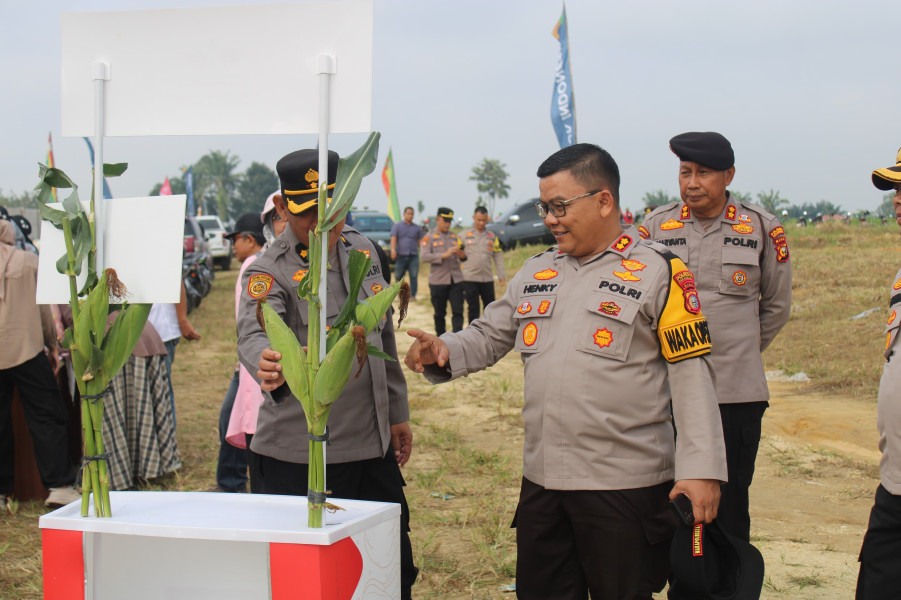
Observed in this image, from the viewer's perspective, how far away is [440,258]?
10.9m

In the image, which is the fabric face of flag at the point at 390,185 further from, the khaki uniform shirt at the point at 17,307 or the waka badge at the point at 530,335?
the waka badge at the point at 530,335

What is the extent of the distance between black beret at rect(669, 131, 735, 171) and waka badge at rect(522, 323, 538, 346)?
1.36m

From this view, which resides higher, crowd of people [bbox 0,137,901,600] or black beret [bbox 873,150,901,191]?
black beret [bbox 873,150,901,191]

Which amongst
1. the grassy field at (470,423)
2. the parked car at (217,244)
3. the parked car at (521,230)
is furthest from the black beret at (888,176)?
the parked car at (217,244)

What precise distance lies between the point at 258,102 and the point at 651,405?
4.50ft

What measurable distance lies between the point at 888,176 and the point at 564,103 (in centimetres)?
1217

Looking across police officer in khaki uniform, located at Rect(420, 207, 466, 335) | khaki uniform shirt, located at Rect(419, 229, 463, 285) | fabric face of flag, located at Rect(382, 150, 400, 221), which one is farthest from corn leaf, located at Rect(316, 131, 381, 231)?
fabric face of flag, located at Rect(382, 150, 400, 221)

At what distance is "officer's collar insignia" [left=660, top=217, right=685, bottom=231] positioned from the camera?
12.1ft

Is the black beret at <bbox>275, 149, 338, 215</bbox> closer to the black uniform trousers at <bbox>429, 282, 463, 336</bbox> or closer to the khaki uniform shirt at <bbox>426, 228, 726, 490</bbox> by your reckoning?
the khaki uniform shirt at <bbox>426, 228, 726, 490</bbox>

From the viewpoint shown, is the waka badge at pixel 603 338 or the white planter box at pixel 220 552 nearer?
the white planter box at pixel 220 552

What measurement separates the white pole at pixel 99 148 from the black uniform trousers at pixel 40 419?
3074 mm

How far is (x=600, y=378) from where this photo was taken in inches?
92.1

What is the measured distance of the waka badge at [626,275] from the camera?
2.39 metres

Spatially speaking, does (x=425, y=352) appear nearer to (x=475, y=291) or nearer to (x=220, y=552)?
(x=220, y=552)
